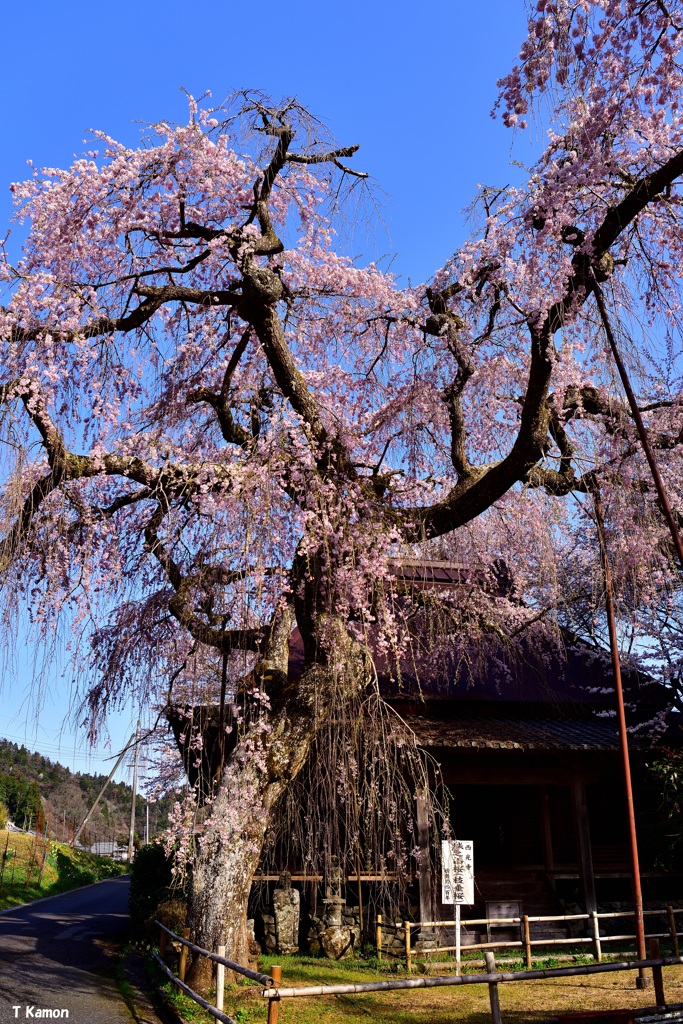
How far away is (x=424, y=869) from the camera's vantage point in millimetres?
13438

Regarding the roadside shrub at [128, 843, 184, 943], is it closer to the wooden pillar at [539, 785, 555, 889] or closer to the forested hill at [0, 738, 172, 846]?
the wooden pillar at [539, 785, 555, 889]

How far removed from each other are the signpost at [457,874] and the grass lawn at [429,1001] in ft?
2.55

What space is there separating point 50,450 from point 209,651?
8.75 feet

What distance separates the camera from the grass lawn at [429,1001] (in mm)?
8875

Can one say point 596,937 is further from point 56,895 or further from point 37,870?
point 37,870

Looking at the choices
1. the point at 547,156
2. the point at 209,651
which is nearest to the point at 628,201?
the point at 547,156

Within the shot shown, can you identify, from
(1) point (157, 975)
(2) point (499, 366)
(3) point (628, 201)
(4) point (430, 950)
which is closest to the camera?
(3) point (628, 201)

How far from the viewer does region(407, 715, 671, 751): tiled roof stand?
13.5m

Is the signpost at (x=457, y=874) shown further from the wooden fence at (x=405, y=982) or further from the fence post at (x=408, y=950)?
the wooden fence at (x=405, y=982)

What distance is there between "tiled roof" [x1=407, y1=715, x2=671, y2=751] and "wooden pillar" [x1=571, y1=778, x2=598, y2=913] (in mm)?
987

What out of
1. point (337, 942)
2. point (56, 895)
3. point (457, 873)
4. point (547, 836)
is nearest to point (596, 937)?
point (547, 836)

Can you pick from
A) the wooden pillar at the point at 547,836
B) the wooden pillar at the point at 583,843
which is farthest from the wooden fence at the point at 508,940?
the wooden pillar at the point at 547,836

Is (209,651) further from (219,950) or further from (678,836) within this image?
(678,836)

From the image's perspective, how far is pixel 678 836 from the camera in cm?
1420
